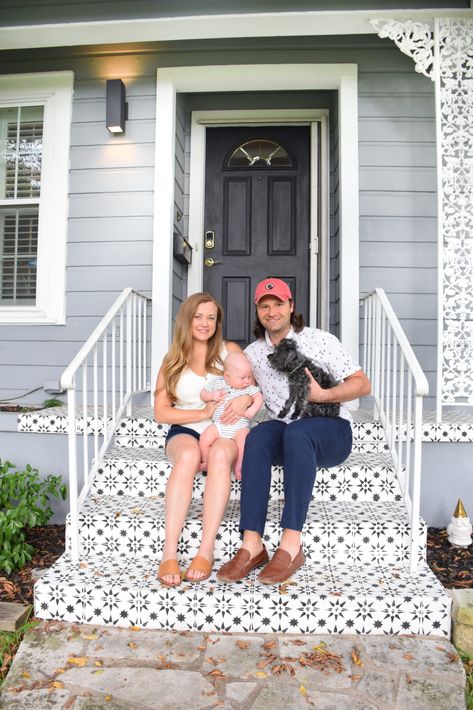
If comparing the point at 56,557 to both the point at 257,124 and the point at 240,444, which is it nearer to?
the point at 240,444

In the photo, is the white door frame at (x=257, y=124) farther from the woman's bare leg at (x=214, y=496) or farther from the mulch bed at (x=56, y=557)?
the woman's bare leg at (x=214, y=496)

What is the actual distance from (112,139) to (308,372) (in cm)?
230

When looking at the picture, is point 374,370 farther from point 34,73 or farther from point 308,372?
point 34,73

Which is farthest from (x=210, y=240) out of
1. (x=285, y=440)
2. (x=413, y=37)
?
(x=285, y=440)

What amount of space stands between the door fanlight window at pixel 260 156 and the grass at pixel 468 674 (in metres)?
3.22

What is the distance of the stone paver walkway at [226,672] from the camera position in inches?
59.1

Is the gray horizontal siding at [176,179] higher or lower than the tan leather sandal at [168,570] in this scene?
higher

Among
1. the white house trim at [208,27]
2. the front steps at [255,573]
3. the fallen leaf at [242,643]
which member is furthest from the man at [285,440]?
the white house trim at [208,27]

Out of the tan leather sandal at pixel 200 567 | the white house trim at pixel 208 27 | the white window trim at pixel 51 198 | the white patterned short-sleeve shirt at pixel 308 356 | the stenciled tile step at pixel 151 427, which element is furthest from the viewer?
the white window trim at pixel 51 198

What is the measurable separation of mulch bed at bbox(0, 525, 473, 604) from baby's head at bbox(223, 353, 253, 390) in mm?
1156

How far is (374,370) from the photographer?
9.78 feet

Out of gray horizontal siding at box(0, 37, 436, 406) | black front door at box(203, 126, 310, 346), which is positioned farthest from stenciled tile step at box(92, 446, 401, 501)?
black front door at box(203, 126, 310, 346)

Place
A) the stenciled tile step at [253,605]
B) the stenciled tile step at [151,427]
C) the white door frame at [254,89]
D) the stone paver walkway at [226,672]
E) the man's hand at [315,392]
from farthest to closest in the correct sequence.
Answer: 1. the white door frame at [254,89]
2. the stenciled tile step at [151,427]
3. the man's hand at [315,392]
4. the stenciled tile step at [253,605]
5. the stone paver walkway at [226,672]

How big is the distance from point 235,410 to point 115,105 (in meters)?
2.33
